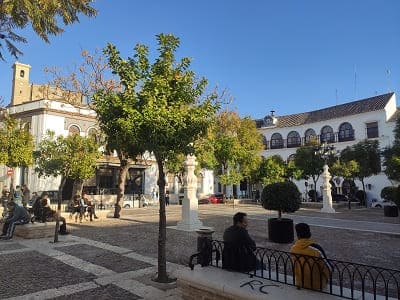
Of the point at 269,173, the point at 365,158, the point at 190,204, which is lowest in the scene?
the point at 190,204

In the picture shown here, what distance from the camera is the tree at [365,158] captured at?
29550 mm

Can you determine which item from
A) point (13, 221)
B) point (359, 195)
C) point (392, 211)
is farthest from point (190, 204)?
point (359, 195)

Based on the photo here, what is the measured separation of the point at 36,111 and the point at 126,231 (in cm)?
2272

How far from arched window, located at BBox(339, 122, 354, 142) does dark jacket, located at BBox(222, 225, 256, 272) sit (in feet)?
141

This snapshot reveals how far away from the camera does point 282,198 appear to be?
10516 mm

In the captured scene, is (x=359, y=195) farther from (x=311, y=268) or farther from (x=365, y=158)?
(x=311, y=268)

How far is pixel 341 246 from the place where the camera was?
33.3 feet

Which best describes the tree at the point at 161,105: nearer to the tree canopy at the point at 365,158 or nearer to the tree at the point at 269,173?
the tree at the point at 269,173

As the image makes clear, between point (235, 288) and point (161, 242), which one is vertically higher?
point (161, 242)

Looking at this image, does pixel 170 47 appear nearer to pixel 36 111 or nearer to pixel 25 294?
pixel 25 294

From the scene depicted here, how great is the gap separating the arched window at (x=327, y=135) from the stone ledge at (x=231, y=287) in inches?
1741

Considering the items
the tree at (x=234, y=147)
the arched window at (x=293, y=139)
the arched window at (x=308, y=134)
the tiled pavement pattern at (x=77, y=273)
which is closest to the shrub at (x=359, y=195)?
the arched window at (x=308, y=134)

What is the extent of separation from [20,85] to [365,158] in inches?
1472

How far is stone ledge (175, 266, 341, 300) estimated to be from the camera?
4.09 meters
